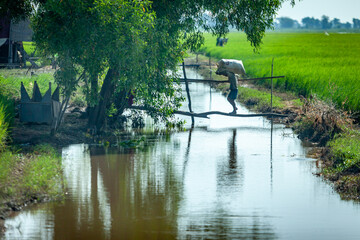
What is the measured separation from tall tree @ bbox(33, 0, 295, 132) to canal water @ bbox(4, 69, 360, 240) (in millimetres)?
1731

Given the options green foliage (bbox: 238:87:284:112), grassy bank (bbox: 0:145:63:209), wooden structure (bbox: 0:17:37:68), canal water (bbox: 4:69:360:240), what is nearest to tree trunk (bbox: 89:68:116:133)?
canal water (bbox: 4:69:360:240)

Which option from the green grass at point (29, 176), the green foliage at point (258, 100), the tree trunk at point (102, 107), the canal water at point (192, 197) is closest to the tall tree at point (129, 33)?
the tree trunk at point (102, 107)

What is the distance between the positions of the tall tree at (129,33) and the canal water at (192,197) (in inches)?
68.1

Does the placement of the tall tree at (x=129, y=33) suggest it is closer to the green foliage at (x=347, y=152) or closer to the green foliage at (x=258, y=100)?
the green foliage at (x=347, y=152)

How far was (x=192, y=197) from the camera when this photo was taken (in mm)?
9398

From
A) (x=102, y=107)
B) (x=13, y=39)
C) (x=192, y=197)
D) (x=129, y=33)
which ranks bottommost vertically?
(x=192, y=197)

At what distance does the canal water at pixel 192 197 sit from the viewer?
25.2ft

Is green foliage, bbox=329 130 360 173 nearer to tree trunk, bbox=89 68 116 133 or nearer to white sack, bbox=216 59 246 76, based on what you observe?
white sack, bbox=216 59 246 76

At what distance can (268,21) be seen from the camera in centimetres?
1579

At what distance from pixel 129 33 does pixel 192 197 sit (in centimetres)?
480

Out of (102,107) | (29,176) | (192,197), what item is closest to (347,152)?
(192,197)

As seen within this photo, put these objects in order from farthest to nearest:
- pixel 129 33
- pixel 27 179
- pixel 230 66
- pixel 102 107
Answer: pixel 230 66
pixel 102 107
pixel 129 33
pixel 27 179

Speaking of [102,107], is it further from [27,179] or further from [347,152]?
[347,152]

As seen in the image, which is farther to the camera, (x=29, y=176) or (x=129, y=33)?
(x=129, y=33)
